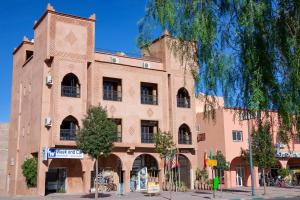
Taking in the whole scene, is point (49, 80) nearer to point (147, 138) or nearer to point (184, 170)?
point (147, 138)

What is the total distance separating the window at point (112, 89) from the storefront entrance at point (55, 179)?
7.65m

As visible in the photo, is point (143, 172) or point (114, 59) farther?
point (143, 172)

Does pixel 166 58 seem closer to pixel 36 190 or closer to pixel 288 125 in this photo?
pixel 36 190

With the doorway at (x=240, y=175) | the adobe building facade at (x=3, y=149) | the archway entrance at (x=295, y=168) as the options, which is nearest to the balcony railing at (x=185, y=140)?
the doorway at (x=240, y=175)

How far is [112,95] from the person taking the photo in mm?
38812

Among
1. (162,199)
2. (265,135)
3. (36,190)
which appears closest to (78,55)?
(36,190)

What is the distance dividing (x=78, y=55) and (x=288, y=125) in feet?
90.6

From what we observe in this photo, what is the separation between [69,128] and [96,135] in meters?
7.51

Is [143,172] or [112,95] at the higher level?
[112,95]

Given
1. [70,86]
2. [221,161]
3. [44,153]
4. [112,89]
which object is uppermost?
[112,89]

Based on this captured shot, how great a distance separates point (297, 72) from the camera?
10398mm

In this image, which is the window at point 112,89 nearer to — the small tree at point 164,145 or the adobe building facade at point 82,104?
the adobe building facade at point 82,104

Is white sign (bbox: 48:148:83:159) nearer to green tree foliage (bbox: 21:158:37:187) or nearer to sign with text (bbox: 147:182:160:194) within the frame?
green tree foliage (bbox: 21:158:37:187)

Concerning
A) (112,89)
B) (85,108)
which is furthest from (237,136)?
(85,108)
